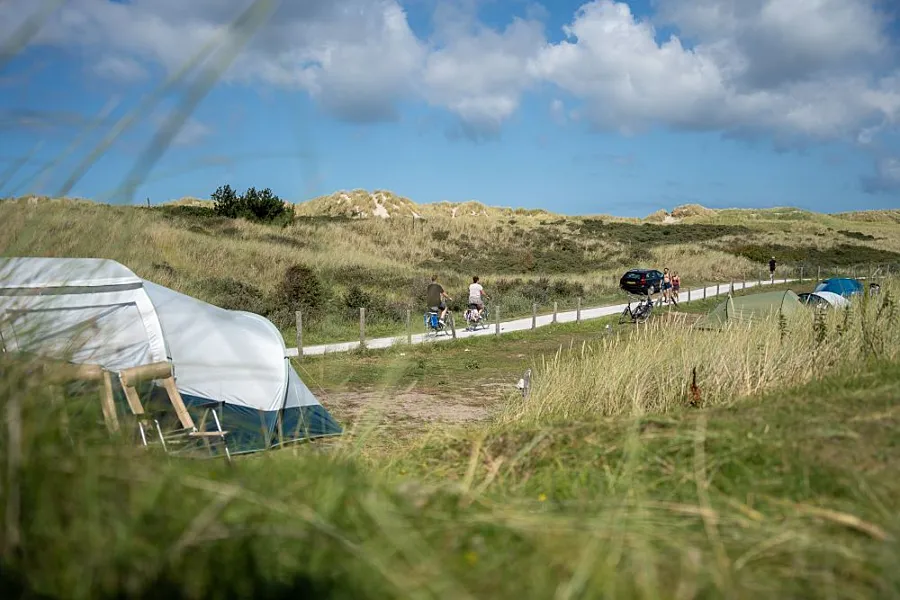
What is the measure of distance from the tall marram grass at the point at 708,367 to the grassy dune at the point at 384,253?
12.9ft

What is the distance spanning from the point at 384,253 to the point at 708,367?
149 ft

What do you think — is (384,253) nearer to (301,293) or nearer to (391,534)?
(301,293)

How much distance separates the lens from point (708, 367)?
7449mm

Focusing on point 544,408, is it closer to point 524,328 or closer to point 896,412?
point 896,412

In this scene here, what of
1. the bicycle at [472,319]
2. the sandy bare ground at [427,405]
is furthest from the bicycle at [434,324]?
the sandy bare ground at [427,405]

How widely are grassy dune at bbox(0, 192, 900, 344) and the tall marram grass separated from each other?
3923 mm

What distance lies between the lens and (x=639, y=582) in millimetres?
1900

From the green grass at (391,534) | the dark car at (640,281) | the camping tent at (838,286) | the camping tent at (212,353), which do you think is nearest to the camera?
the green grass at (391,534)

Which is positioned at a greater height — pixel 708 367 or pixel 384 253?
pixel 384 253

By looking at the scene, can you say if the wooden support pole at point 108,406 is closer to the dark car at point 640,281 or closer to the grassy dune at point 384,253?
the grassy dune at point 384,253

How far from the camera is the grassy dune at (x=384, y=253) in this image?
3.26m

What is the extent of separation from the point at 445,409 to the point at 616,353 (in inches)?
218

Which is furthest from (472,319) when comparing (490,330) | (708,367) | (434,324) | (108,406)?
(108,406)

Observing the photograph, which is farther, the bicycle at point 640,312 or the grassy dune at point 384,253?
the bicycle at point 640,312
